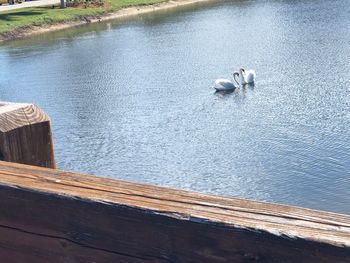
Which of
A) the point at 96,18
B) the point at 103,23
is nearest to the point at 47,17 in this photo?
the point at 103,23

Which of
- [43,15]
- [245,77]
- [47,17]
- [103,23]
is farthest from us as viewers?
[43,15]

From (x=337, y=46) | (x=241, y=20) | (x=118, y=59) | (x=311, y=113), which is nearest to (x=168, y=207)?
(x=311, y=113)

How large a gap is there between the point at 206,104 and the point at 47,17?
28.0 metres

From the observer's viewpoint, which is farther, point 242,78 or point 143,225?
point 242,78

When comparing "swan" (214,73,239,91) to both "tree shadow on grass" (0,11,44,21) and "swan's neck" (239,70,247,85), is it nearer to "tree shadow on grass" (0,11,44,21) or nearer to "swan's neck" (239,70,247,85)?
"swan's neck" (239,70,247,85)

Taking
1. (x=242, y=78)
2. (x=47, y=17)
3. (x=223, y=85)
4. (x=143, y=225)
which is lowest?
(x=223, y=85)

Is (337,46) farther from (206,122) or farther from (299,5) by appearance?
(299,5)

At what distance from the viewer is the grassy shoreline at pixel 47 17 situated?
4081 cm

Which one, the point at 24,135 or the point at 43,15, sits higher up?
the point at 24,135

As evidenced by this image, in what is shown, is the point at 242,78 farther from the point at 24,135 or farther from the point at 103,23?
the point at 103,23

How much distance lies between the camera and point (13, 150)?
7.20 ft

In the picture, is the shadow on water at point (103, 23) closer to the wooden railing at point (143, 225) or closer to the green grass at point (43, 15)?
the green grass at point (43, 15)

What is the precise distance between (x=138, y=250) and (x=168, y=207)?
13cm

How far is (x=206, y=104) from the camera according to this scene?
18.6m
